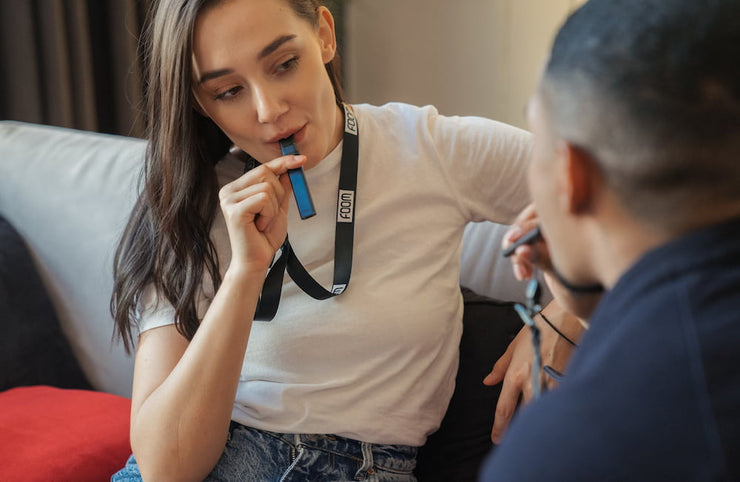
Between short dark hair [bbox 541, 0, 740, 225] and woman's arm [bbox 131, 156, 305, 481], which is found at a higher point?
short dark hair [bbox 541, 0, 740, 225]

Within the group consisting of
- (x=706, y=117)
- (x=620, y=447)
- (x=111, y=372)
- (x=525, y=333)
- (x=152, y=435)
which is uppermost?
(x=706, y=117)

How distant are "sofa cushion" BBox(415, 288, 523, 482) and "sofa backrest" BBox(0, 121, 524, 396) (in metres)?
0.73

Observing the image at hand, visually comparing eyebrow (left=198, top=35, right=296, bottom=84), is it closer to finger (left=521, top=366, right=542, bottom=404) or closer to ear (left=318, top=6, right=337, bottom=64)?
ear (left=318, top=6, right=337, bottom=64)

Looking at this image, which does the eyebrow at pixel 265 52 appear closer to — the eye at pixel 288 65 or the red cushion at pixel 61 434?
the eye at pixel 288 65

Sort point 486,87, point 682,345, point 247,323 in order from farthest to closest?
point 486,87 < point 247,323 < point 682,345

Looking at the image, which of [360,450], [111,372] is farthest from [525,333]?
[111,372]

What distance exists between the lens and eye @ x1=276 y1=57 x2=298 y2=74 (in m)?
1.08

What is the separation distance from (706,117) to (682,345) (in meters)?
0.16

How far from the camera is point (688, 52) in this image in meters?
0.50

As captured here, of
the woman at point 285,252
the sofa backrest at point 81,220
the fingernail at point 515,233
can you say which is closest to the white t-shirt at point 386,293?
the woman at point 285,252

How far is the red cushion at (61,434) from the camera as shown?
1.33 m

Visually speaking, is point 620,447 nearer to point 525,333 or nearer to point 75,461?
point 525,333

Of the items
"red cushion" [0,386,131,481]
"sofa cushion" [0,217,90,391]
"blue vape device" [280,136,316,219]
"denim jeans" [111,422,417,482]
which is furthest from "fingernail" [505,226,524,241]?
"sofa cushion" [0,217,90,391]

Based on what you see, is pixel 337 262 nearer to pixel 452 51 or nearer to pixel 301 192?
pixel 301 192
